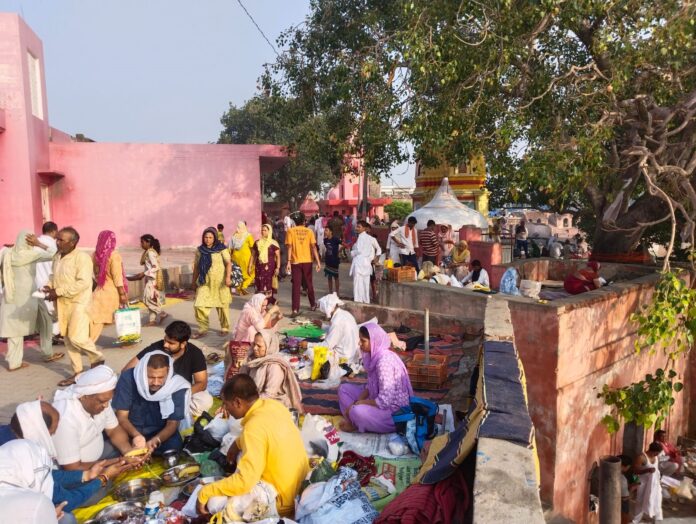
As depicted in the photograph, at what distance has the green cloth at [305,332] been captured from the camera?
837 cm

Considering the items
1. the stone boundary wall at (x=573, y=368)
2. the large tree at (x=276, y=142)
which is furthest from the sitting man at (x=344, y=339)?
the large tree at (x=276, y=142)

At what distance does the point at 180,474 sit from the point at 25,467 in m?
1.34

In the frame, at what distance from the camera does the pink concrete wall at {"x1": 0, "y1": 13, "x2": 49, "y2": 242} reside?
517 inches

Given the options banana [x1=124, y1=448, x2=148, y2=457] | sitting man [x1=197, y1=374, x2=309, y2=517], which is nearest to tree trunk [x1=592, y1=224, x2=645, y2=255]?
sitting man [x1=197, y1=374, x2=309, y2=517]

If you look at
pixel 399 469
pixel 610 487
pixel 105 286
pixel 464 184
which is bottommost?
Answer: pixel 610 487

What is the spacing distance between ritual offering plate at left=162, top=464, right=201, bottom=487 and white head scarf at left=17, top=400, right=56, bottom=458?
2.90 ft

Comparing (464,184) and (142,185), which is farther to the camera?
(464,184)

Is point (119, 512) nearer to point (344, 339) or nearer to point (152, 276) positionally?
point (344, 339)

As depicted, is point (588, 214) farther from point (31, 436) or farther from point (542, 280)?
point (31, 436)

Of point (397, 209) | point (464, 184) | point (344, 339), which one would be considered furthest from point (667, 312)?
point (397, 209)

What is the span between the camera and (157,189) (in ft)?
54.4

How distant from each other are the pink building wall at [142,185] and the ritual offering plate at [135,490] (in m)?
12.4

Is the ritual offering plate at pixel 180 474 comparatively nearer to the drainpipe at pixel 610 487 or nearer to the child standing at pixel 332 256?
the drainpipe at pixel 610 487

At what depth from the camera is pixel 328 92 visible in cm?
1156
